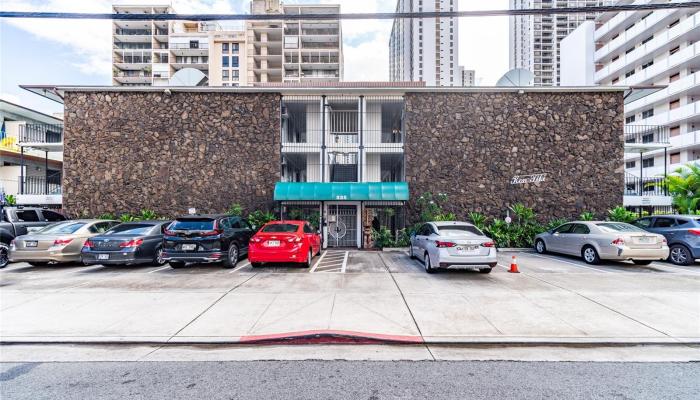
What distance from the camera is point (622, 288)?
24.8 feet

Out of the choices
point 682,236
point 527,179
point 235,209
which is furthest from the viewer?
point 527,179

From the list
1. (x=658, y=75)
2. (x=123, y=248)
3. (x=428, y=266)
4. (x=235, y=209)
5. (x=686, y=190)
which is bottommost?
(x=428, y=266)

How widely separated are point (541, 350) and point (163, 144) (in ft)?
57.7

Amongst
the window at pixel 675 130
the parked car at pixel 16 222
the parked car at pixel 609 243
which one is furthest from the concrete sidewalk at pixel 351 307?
the window at pixel 675 130

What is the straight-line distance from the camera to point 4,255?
10.4 m

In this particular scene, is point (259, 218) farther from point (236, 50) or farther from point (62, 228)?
point (236, 50)

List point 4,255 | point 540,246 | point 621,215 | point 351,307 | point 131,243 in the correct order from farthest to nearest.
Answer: point 621,215
point 540,246
point 4,255
point 131,243
point 351,307

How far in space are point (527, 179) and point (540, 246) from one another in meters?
3.91

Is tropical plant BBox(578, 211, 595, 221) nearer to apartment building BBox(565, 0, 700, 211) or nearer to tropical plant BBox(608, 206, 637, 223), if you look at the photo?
tropical plant BBox(608, 206, 637, 223)

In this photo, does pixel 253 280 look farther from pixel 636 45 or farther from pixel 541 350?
pixel 636 45

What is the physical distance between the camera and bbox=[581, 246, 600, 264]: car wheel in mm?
10531

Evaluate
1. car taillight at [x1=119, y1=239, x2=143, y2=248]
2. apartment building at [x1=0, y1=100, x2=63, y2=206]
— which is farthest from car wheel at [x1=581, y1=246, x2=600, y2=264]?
apartment building at [x1=0, y1=100, x2=63, y2=206]

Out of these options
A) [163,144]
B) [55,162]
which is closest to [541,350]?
[163,144]

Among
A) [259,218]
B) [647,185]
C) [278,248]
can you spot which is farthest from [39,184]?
[647,185]
